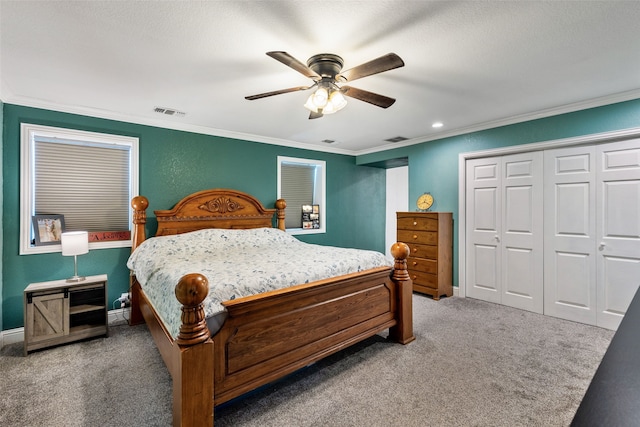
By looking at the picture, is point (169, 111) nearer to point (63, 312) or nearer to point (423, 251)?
point (63, 312)

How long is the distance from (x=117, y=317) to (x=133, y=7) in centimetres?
323

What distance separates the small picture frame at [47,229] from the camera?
307cm

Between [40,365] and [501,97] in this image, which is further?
[501,97]

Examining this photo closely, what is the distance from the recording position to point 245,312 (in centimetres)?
186

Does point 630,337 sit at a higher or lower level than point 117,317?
higher

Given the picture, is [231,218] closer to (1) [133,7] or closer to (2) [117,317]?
(2) [117,317]

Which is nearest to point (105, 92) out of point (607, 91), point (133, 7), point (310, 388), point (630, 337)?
point (133, 7)

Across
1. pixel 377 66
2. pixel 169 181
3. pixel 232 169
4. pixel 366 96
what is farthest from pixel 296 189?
pixel 377 66

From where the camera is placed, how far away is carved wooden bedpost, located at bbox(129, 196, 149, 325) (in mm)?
3369

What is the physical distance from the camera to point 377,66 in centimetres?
184

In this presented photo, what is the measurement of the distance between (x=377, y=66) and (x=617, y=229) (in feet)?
10.5

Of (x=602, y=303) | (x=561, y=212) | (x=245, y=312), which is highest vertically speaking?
(x=561, y=212)

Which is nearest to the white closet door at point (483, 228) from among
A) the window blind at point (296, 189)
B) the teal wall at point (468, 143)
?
the teal wall at point (468, 143)

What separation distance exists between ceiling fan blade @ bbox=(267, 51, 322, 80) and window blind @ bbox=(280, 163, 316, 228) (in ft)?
9.67
